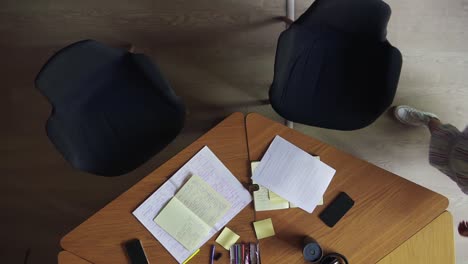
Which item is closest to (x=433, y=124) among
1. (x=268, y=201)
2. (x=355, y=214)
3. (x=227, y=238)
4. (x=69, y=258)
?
(x=355, y=214)

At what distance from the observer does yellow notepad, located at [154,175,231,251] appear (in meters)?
1.52

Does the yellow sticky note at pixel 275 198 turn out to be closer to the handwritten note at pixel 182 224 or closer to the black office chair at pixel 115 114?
the handwritten note at pixel 182 224

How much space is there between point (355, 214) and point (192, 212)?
24.1 inches

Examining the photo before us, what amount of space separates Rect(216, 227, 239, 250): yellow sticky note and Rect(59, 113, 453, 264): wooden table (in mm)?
23

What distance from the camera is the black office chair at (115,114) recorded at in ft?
5.49

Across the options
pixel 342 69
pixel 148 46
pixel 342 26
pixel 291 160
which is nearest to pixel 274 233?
pixel 291 160

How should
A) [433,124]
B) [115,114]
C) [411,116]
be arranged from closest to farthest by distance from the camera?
[115,114] < [433,124] < [411,116]

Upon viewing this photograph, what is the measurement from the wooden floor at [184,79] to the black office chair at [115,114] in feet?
1.23

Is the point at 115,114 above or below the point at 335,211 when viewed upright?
above

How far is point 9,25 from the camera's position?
216 cm

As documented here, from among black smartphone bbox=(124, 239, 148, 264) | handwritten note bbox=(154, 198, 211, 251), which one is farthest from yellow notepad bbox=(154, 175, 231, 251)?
black smartphone bbox=(124, 239, 148, 264)

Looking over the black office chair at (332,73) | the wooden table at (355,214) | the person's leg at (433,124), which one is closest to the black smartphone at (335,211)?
the wooden table at (355,214)

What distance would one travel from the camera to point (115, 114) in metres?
1.81

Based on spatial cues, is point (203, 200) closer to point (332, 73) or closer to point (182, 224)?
point (182, 224)
